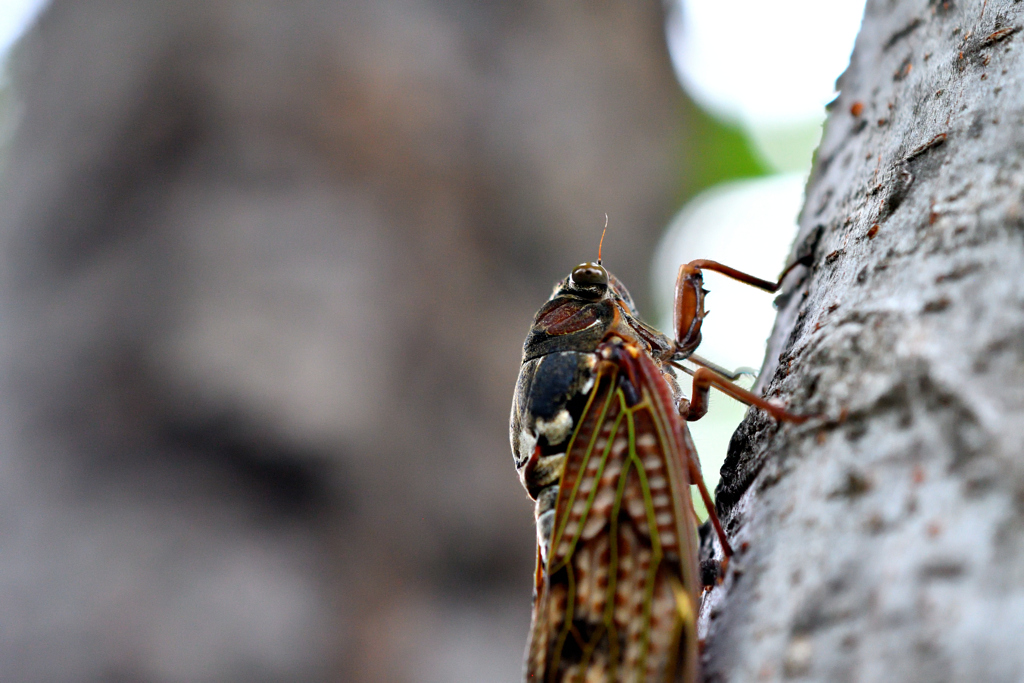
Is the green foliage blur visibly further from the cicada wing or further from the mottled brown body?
the cicada wing

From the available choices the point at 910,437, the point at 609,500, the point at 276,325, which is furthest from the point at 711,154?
the point at 910,437

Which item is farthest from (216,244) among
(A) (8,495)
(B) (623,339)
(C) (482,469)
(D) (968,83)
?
(D) (968,83)

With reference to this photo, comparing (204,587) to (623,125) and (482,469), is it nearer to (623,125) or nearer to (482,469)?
(482,469)

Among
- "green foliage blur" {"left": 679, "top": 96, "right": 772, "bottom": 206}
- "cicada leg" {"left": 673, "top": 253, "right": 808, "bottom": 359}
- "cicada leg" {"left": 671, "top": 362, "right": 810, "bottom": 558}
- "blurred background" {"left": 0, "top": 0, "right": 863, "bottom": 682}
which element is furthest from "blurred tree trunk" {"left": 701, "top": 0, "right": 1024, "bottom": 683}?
"green foliage blur" {"left": 679, "top": 96, "right": 772, "bottom": 206}

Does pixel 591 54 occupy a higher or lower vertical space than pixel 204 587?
higher

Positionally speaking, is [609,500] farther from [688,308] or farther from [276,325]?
[276,325]

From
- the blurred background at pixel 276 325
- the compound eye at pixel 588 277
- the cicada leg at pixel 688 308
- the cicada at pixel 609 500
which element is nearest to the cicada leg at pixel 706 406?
the cicada at pixel 609 500
